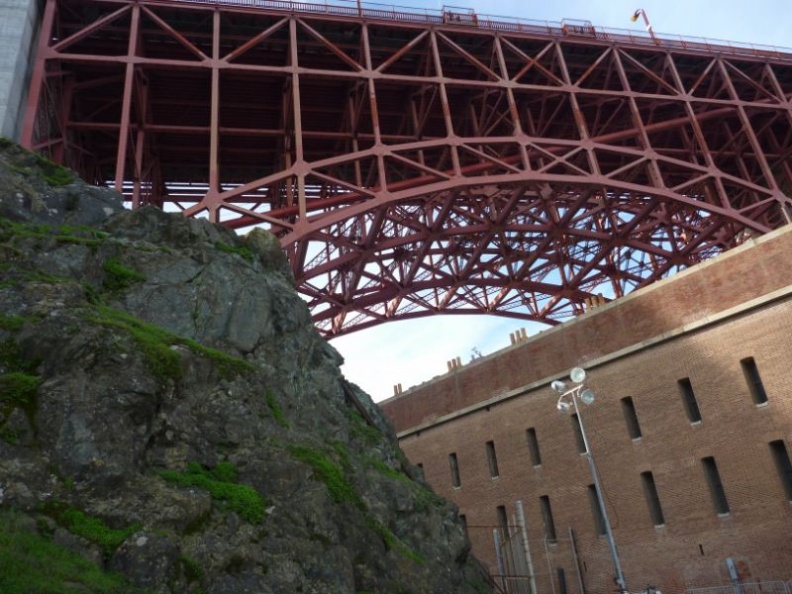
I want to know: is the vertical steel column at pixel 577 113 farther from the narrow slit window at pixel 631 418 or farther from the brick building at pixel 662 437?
the narrow slit window at pixel 631 418

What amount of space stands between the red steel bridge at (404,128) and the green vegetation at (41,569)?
48.8 ft

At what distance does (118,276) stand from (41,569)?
350 inches

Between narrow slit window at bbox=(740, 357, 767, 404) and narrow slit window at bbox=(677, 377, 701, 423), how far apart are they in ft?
6.31

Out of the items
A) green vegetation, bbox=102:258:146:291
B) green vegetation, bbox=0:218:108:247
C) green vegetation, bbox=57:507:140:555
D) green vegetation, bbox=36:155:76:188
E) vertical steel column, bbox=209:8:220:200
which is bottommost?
green vegetation, bbox=57:507:140:555

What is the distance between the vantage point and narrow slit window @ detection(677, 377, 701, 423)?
2539 cm

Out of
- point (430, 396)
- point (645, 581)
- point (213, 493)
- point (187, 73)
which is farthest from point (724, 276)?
point (187, 73)

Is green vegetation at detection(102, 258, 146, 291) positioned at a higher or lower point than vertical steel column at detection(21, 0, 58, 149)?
lower

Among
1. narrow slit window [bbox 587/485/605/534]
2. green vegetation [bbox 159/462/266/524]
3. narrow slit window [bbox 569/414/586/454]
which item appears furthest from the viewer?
narrow slit window [bbox 569/414/586/454]

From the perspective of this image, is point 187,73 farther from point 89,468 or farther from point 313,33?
point 89,468

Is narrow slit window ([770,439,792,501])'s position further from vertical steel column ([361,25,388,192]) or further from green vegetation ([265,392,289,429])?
green vegetation ([265,392,289,429])

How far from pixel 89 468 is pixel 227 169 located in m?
26.3

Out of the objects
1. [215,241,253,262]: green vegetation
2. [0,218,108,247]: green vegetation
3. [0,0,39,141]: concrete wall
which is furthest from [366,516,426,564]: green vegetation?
[0,0,39,141]: concrete wall

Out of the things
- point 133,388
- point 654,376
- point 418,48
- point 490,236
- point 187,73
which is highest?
point 418,48

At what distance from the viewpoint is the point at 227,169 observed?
3556 centimetres
